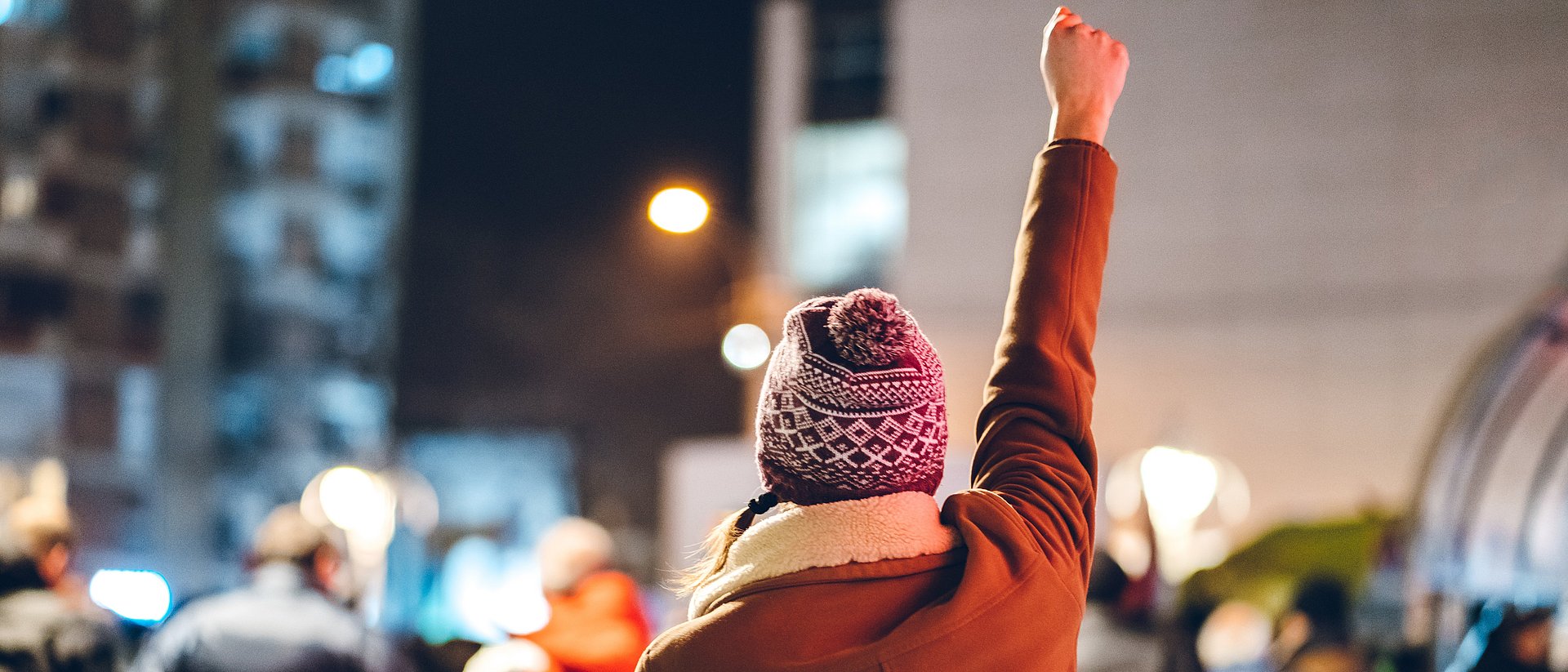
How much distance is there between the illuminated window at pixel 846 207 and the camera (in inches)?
530

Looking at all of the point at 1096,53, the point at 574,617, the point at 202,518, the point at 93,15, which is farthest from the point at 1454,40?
the point at 93,15

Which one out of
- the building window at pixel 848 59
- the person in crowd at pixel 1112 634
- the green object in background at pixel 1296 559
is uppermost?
the building window at pixel 848 59

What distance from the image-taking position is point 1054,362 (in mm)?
1451

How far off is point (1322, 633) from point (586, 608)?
285 cm

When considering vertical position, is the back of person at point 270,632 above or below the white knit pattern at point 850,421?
below

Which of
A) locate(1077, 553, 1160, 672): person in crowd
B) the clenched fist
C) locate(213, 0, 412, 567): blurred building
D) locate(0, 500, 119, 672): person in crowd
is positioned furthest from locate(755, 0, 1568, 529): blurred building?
locate(213, 0, 412, 567): blurred building

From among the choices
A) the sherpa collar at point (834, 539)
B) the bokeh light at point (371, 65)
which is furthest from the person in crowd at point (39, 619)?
the bokeh light at point (371, 65)

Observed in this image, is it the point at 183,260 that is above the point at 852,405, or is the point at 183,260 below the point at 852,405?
below

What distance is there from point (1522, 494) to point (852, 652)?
8097 mm

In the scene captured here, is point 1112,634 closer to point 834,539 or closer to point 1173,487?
point 834,539

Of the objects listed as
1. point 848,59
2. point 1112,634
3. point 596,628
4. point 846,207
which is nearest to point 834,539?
point 596,628

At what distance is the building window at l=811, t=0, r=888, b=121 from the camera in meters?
13.7

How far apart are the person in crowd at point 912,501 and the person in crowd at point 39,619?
10.6 ft

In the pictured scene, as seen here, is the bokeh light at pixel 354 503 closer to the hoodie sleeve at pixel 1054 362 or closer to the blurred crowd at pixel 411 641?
the blurred crowd at pixel 411 641
